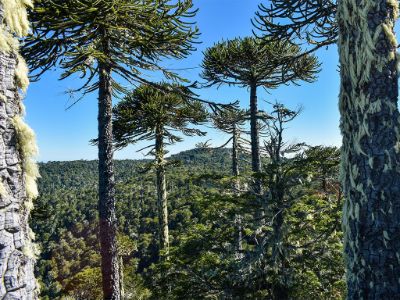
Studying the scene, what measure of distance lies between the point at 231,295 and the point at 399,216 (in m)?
3.27

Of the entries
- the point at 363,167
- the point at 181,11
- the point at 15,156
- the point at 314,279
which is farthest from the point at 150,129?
the point at 15,156

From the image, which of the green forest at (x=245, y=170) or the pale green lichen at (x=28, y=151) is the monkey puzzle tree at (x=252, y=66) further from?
the pale green lichen at (x=28, y=151)

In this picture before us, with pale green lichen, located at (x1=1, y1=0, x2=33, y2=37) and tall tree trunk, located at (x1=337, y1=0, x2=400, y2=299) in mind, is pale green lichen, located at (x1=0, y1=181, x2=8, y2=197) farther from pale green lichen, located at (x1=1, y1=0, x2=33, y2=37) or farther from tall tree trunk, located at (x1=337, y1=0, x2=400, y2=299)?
tall tree trunk, located at (x1=337, y1=0, x2=400, y2=299)

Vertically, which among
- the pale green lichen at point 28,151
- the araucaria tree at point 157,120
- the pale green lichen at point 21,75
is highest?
the araucaria tree at point 157,120

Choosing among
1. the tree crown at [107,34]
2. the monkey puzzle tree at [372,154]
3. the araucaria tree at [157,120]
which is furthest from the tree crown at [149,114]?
the monkey puzzle tree at [372,154]

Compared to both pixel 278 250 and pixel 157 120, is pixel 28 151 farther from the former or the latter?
pixel 157 120

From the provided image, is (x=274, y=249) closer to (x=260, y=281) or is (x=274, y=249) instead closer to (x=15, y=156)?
(x=260, y=281)

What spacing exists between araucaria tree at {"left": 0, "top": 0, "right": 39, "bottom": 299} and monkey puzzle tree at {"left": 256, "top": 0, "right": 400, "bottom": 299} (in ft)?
8.92

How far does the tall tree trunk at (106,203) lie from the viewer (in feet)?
20.3

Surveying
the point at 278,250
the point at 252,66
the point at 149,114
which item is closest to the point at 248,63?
the point at 252,66

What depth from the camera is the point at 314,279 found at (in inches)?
192

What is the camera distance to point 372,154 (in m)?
2.94

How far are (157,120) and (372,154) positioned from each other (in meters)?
9.93

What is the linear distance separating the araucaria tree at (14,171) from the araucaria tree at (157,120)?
947 centimetres
